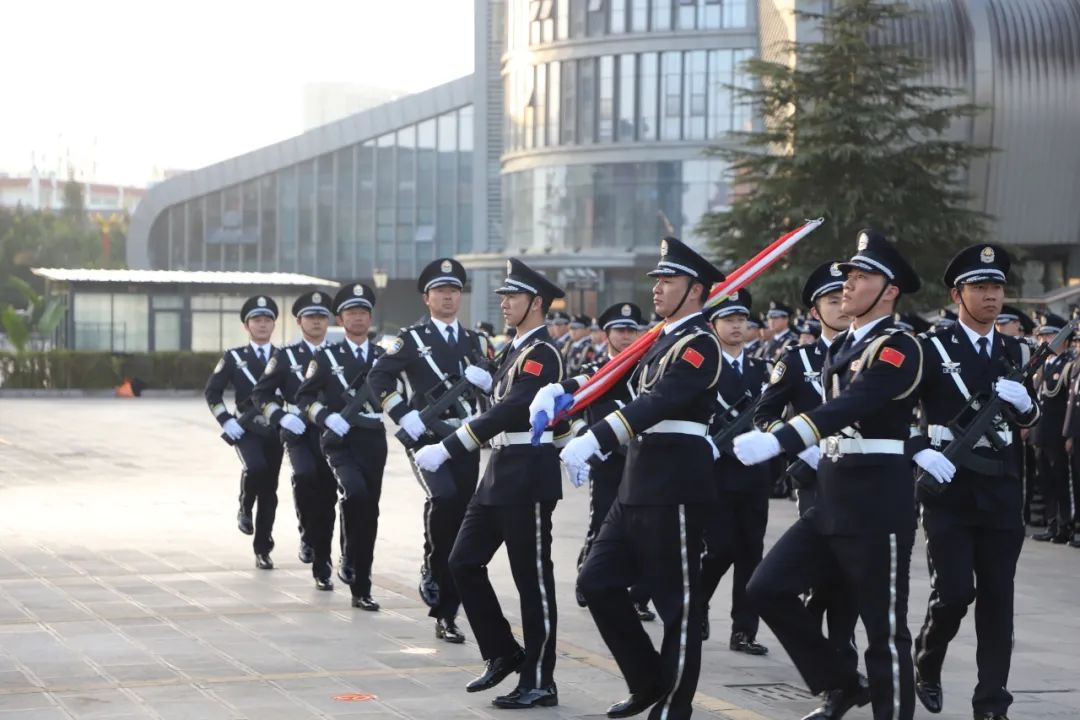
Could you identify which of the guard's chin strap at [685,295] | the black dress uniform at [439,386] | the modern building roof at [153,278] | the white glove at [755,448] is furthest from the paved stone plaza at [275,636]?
the modern building roof at [153,278]

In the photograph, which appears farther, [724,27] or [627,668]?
[724,27]

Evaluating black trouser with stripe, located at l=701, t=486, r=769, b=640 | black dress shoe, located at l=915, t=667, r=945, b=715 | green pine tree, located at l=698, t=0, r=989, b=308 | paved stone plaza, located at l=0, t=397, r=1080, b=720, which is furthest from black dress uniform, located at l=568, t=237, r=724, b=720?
green pine tree, located at l=698, t=0, r=989, b=308

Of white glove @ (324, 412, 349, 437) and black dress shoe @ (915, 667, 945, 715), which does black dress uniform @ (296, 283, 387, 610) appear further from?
black dress shoe @ (915, 667, 945, 715)

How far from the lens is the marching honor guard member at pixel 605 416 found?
29.8 feet

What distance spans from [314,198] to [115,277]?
36.1 metres

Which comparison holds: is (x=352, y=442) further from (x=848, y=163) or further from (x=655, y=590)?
(x=848, y=163)

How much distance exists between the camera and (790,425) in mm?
7621

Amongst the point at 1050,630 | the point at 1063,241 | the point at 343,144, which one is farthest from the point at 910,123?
the point at 343,144

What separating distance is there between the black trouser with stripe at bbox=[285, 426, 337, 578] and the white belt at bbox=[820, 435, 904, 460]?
19.5 feet

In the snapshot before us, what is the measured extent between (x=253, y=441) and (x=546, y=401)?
689 cm

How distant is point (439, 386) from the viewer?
10.9m

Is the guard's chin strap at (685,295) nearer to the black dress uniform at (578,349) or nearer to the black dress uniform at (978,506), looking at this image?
the black dress uniform at (978,506)

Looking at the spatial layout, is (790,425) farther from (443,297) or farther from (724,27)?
(724,27)

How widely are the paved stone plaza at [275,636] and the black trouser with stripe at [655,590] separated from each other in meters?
0.64
